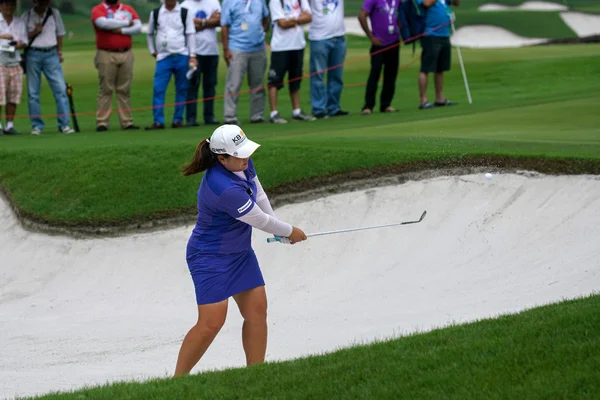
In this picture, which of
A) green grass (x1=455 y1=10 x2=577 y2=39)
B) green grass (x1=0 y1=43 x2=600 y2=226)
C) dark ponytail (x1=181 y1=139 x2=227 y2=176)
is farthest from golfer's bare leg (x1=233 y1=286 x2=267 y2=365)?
green grass (x1=455 y1=10 x2=577 y2=39)

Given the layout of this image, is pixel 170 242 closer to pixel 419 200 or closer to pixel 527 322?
pixel 419 200

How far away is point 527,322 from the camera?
6.76 m

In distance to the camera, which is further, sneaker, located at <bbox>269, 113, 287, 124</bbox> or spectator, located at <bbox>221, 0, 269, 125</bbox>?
sneaker, located at <bbox>269, 113, 287, 124</bbox>

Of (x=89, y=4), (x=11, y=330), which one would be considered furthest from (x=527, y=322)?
(x=89, y=4)

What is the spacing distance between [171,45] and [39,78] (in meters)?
2.27

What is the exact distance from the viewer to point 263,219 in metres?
7.31

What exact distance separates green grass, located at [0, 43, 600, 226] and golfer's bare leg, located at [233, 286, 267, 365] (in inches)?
190

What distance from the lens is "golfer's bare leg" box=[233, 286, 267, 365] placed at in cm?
751

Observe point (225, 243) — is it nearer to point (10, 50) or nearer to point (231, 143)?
point (231, 143)

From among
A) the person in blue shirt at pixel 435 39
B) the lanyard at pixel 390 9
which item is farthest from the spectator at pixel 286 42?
the person in blue shirt at pixel 435 39

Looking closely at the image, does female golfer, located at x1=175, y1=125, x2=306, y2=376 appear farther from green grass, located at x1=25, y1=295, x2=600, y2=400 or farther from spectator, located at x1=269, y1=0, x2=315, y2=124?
spectator, located at x1=269, y1=0, x2=315, y2=124

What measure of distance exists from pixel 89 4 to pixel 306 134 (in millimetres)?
25751

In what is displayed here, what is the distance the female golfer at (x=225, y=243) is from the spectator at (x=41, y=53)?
10.3 m

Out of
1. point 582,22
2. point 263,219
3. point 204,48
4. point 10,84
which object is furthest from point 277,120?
point 582,22
